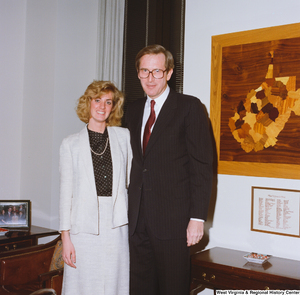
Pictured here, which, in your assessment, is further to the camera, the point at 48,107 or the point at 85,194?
the point at 48,107

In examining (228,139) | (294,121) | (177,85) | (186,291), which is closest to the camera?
(186,291)

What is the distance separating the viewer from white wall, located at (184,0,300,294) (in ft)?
8.16

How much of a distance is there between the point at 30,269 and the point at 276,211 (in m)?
1.92

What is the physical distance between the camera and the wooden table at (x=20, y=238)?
3059 mm

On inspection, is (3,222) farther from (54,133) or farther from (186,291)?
(186,291)

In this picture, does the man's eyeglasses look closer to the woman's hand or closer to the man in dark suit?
the man in dark suit

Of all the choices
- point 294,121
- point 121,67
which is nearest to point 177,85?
point 121,67

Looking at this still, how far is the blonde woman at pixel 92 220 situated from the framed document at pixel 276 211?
0.98m

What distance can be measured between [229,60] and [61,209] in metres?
1.64

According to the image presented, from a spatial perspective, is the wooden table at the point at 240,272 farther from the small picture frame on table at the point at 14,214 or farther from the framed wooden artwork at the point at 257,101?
the small picture frame on table at the point at 14,214

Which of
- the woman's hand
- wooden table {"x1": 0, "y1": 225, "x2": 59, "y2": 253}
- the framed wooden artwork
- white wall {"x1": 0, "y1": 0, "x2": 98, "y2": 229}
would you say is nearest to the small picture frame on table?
wooden table {"x1": 0, "y1": 225, "x2": 59, "y2": 253}

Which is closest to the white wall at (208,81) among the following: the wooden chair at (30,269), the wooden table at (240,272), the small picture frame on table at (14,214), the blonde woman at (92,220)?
the wooden table at (240,272)

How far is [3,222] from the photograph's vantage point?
336cm

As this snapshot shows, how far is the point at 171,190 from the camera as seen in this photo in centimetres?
209
